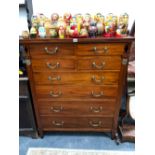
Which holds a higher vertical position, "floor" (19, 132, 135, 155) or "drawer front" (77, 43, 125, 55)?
"drawer front" (77, 43, 125, 55)

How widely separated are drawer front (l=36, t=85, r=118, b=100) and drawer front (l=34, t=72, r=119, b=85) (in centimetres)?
5

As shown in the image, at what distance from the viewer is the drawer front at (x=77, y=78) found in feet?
4.71

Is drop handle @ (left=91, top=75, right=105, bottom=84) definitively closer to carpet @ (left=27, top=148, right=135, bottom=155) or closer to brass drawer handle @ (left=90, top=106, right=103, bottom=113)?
brass drawer handle @ (left=90, top=106, right=103, bottom=113)

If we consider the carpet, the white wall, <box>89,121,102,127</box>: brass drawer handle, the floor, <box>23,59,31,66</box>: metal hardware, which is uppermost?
the white wall

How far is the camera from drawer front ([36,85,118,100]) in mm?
1496

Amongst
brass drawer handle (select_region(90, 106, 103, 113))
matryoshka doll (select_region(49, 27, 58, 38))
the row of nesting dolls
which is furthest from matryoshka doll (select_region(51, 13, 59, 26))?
brass drawer handle (select_region(90, 106, 103, 113))

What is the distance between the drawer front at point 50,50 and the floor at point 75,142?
903 mm

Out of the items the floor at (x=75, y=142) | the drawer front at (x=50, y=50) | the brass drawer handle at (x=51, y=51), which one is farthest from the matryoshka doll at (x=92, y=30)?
the floor at (x=75, y=142)

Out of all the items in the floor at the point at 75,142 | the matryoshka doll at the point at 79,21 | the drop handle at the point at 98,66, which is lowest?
the floor at the point at 75,142

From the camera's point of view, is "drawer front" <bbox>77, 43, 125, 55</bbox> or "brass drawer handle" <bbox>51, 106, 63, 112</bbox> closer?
"drawer front" <bbox>77, 43, 125, 55</bbox>

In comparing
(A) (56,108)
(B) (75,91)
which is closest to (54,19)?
(B) (75,91)

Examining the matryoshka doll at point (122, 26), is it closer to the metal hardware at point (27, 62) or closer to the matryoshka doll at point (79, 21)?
the matryoshka doll at point (79, 21)
